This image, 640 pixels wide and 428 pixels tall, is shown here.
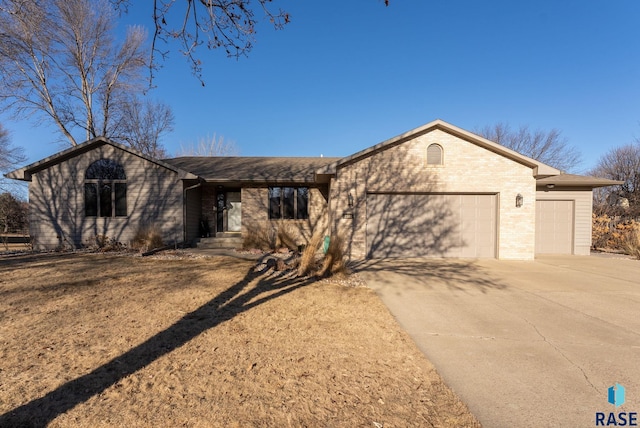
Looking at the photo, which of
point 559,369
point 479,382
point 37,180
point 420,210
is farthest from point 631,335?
point 37,180

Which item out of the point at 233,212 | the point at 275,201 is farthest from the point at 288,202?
the point at 233,212

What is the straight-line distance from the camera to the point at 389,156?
11.1 metres

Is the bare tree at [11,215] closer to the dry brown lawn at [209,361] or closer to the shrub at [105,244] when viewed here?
the shrub at [105,244]

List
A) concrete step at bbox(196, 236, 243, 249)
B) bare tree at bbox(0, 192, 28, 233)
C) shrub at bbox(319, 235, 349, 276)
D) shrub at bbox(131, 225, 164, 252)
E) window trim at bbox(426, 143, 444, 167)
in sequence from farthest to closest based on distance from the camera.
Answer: bare tree at bbox(0, 192, 28, 233) < concrete step at bbox(196, 236, 243, 249) < shrub at bbox(131, 225, 164, 252) < window trim at bbox(426, 143, 444, 167) < shrub at bbox(319, 235, 349, 276)

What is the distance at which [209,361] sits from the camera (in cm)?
324

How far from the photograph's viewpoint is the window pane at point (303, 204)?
1374 centimetres

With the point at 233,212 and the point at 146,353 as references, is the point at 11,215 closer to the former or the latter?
the point at 233,212

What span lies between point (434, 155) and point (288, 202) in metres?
6.34

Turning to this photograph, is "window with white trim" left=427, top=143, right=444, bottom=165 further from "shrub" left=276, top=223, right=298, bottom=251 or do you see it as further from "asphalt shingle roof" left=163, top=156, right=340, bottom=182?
"shrub" left=276, top=223, right=298, bottom=251

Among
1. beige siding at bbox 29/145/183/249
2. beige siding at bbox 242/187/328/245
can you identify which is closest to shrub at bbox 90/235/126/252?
beige siding at bbox 29/145/183/249

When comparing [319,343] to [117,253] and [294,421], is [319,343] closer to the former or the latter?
[294,421]

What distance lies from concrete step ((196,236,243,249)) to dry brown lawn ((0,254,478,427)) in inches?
288

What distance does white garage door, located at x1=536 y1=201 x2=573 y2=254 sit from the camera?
12.8 m

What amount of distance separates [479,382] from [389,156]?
29.4 feet
